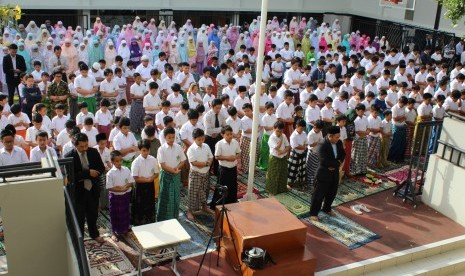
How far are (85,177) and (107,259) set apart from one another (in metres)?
1.09

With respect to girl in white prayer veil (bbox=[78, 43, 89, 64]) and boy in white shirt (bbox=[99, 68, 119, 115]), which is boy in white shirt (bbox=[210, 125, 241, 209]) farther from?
girl in white prayer veil (bbox=[78, 43, 89, 64])

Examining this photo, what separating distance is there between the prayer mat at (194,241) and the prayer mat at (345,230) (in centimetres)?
165

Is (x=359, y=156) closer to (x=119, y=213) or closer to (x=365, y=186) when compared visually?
(x=365, y=186)

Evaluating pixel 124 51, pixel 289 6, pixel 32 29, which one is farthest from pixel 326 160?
pixel 289 6

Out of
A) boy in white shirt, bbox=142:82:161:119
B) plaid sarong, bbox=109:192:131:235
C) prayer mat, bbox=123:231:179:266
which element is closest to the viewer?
prayer mat, bbox=123:231:179:266

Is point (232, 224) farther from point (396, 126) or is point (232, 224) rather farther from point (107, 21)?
point (107, 21)

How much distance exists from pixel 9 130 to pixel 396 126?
7067 millimetres

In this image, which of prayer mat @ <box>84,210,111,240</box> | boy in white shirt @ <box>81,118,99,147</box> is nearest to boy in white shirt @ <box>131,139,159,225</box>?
prayer mat @ <box>84,210,111,240</box>

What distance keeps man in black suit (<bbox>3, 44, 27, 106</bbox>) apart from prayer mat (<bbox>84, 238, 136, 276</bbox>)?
20.8 feet

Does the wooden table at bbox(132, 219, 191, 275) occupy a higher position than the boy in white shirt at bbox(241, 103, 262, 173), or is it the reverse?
the boy in white shirt at bbox(241, 103, 262, 173)

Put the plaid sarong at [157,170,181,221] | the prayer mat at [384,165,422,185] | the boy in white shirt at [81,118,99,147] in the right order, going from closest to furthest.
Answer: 1. the plaid sarong at [157,170,181,221]
2. the boy in white shirt at [81,118,99,147]
3. the prayer mat at [384,165,422,185]

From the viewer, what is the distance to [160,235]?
19.3 feet

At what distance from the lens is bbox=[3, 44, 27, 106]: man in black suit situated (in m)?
11.8

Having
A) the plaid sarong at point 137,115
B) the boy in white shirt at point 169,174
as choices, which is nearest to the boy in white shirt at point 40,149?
the boy in white shirt at point 169,174
